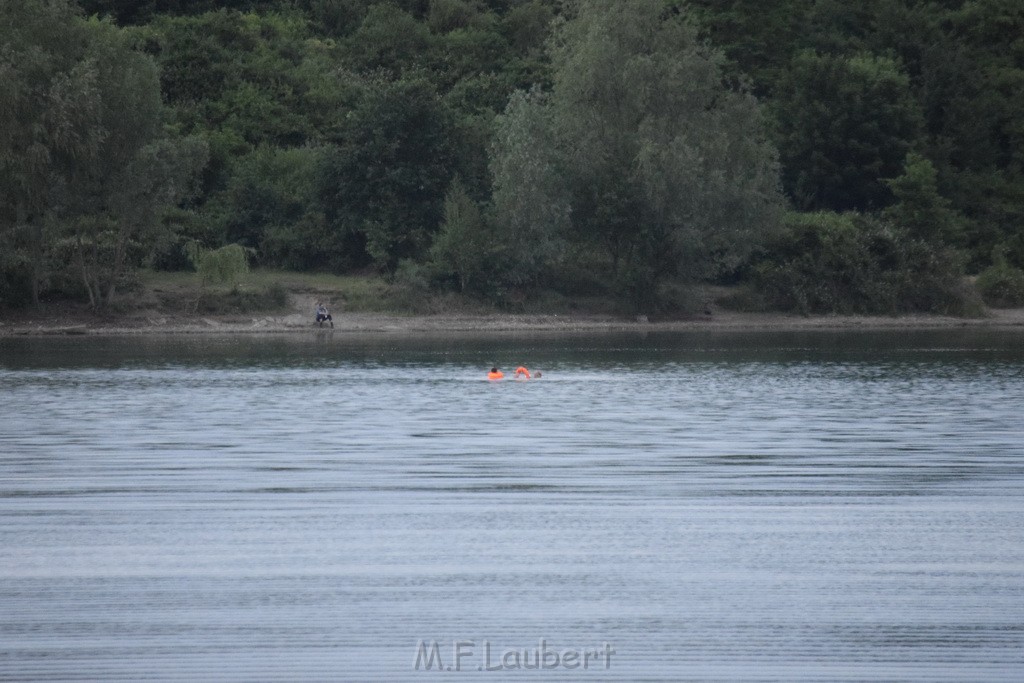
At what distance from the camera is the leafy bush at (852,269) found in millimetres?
94188

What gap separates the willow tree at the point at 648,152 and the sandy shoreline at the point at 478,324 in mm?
3261

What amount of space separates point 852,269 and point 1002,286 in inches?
408

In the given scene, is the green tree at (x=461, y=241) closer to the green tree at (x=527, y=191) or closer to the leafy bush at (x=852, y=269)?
the green tree at (x=527, y=191)

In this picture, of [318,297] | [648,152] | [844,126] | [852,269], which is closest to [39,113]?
[318,297]

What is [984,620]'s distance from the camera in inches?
698

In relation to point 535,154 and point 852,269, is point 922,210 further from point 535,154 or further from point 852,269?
point 535,154

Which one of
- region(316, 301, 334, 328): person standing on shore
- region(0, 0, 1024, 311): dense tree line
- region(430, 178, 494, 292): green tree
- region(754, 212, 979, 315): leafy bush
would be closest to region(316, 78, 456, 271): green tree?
region(0, 0, 1024, 311): dense tree line

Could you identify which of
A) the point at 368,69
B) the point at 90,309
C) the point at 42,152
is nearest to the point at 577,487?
the point at 42,152

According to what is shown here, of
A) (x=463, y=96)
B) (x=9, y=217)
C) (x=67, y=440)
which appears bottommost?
(x=67, y=440)

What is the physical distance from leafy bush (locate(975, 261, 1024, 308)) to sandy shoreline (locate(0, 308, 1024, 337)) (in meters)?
0.86

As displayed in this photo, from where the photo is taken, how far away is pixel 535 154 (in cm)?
8700

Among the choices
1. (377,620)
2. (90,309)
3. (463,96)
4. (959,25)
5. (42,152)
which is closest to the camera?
(377,620)

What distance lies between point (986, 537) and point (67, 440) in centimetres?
2100

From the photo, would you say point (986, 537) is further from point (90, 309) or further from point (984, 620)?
point (90, 309)
